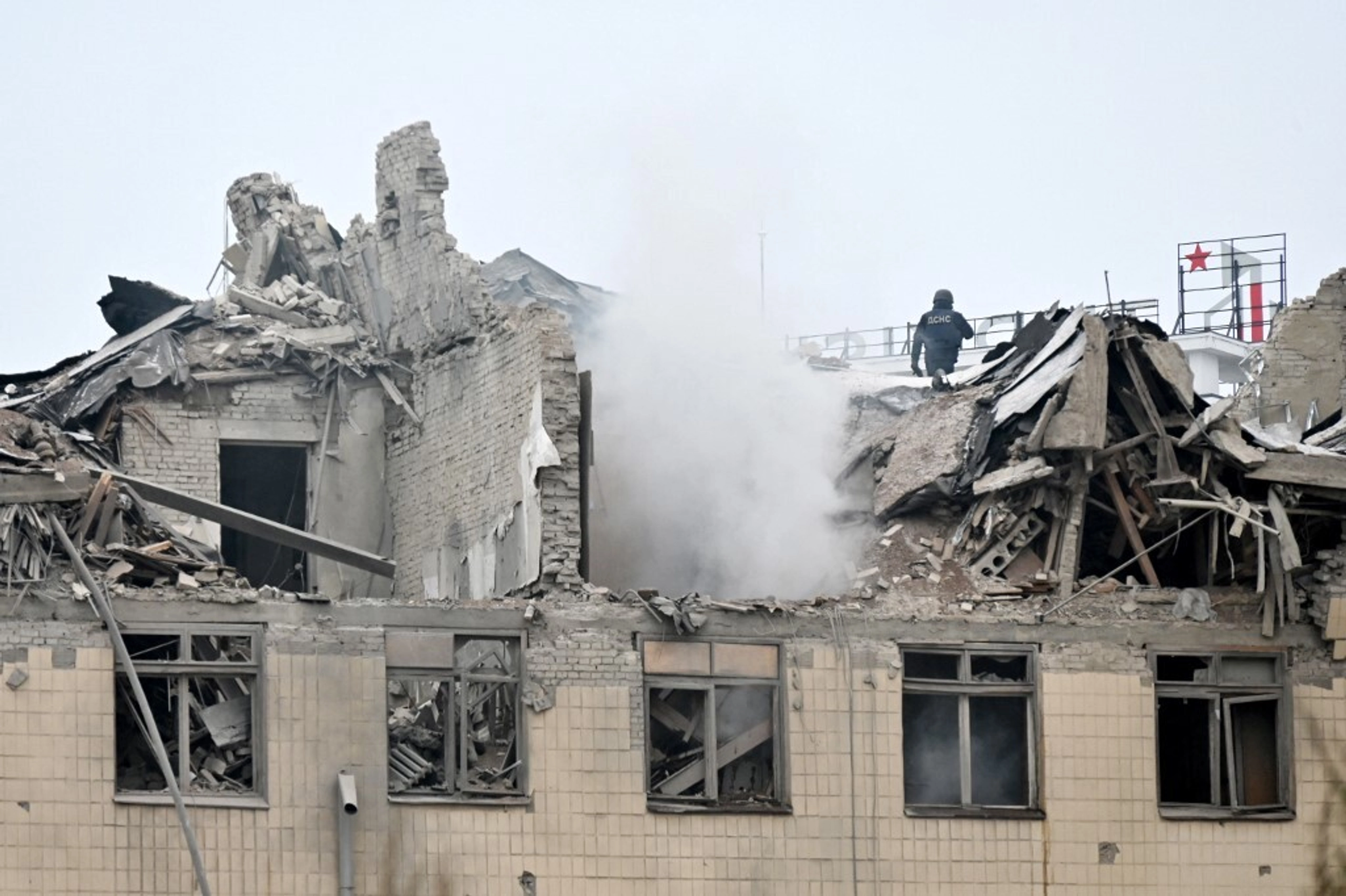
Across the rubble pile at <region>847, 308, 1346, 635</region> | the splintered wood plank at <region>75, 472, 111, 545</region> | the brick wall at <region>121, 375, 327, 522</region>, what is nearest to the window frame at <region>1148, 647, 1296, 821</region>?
the rubble pile at <region>847, 308, 1346, 635</region>

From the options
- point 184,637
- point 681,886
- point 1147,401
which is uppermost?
point 1147,401

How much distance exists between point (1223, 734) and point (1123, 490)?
8.25 ft

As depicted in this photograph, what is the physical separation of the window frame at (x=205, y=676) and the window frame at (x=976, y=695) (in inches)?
237

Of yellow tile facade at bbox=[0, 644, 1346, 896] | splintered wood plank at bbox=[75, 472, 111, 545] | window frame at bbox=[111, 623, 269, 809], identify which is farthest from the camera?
splintered wood plank at bbox=[75, 472, 111, 545]

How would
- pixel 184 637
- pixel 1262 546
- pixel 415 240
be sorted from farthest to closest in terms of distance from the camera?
pixel 415 240 → pixel 1262 546 → pixel 184 637

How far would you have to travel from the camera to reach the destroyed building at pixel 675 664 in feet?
96.0

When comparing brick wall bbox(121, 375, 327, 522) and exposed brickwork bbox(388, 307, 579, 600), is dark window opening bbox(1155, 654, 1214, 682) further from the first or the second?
brick wall bbox(121, 375, 327, 522)


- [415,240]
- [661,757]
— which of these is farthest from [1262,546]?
[415,240]

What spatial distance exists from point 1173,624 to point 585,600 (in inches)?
222

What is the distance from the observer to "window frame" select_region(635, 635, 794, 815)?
30406 millimetres

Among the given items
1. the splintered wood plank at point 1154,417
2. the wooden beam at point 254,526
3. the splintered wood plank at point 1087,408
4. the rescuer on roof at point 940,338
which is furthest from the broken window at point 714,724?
the rescuer on roof at point 940,338

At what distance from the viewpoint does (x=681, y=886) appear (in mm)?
30234

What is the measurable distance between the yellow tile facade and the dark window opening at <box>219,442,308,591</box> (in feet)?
17.1

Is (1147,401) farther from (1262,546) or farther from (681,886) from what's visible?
(681,886)
